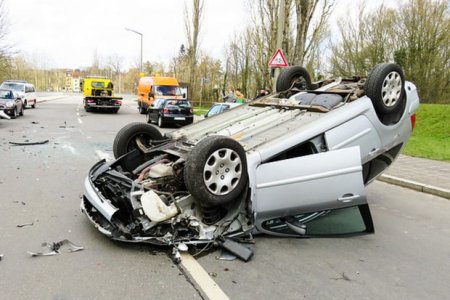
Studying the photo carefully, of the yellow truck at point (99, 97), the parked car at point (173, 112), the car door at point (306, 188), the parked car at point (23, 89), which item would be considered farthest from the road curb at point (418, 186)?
the parked car at point (23, 89)

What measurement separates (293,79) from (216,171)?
3.01 m

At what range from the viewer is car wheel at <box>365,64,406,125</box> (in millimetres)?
4715

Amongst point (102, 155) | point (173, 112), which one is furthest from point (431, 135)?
point (102, 155)

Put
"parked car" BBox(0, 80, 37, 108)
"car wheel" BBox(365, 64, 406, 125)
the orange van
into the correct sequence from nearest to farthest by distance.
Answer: "car wheel" BBox(365, 64, 406, 125), "parked car" BBox(0, 80, 37, 108), the orange van

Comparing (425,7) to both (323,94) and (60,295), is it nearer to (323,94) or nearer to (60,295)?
(323,94)

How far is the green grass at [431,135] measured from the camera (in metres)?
11.4

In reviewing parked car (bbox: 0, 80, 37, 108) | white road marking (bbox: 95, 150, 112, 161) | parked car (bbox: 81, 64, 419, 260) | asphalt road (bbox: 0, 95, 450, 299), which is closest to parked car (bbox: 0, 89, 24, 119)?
parked car (bbox: 0, 80, 37, 108)

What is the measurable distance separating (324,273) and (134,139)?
10.2 ft

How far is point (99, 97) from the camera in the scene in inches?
1047

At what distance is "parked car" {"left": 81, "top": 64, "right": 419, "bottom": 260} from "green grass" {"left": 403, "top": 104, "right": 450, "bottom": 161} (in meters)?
6.87

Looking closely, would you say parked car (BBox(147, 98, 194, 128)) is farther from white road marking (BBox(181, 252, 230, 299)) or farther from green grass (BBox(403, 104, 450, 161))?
white road marking (BBox(181, 252, 230, 299))

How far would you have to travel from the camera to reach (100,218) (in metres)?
4.42

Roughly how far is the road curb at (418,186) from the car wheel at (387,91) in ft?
8.92

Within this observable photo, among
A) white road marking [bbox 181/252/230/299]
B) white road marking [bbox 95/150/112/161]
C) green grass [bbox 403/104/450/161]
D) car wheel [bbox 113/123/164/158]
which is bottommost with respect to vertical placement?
white road marking [bbox 95/150/112/161]
